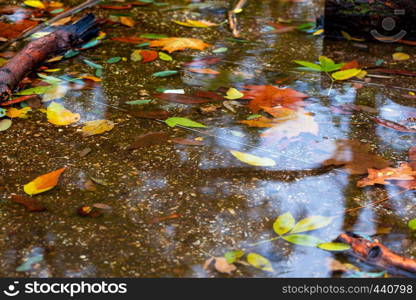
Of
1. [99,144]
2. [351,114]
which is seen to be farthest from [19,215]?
[351,114]

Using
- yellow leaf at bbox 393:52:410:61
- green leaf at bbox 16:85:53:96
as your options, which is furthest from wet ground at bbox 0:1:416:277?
yellow leaf at bbox 393:52:410:61

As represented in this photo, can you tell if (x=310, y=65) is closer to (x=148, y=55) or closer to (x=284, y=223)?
(x=148, y=55)

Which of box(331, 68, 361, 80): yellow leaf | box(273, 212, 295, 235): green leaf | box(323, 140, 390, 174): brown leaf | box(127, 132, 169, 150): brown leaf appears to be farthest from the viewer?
box(331, 68, 361, 80): yellow leaf

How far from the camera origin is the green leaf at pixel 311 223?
1510mm

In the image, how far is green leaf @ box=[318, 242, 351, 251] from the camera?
1.44 meters

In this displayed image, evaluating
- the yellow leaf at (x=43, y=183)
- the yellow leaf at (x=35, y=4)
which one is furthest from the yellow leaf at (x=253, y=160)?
the yellow leaf at (x=35, y=4)

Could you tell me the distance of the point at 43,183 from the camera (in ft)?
5.53

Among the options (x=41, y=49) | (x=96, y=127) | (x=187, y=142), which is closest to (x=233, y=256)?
(x=187, y=142)

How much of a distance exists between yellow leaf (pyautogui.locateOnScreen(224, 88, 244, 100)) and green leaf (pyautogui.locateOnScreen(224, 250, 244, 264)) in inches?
36.3

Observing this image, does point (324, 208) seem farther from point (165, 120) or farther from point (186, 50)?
point (186, 50)

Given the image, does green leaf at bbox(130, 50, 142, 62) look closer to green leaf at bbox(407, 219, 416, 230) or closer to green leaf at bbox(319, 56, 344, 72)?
green leaf at bbox(319, 56, 344, 72)

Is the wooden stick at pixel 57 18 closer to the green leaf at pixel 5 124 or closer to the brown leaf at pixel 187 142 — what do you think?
the green leaf at pixel 5 124

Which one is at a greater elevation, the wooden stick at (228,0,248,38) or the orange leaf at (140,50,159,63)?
the wooden stick at (228,0,248,38)

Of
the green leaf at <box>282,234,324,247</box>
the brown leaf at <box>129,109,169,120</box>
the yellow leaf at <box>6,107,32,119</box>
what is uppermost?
the yellow leaf at <box>6,107,32,119</box>
